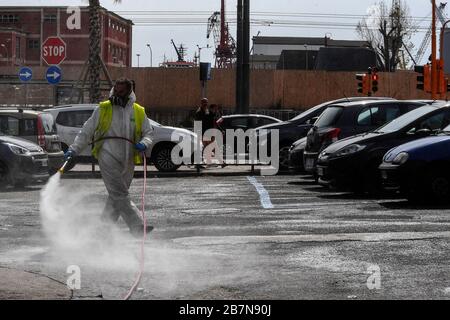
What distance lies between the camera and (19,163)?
18797 mm

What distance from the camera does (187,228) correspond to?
1189 cm

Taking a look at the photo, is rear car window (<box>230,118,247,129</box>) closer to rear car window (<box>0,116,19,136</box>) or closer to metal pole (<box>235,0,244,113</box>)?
metal pole (<box>235,0,244,113</box>)

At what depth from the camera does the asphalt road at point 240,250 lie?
25.7 feet

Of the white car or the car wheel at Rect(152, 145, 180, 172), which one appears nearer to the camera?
the white car

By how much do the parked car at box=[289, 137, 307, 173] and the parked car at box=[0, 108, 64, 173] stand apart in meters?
4.99

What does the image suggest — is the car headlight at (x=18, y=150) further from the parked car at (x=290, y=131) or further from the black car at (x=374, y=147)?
the black car at (x=374, y=147)

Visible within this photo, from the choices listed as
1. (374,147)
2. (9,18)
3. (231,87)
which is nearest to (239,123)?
(374,147)

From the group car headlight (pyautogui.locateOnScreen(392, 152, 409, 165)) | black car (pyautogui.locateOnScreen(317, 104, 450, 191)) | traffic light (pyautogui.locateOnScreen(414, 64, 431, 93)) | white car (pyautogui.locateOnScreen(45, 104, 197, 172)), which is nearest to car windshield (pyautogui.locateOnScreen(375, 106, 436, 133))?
black car (pyautogui.locateOnScreen(317, 104, 450, 191))

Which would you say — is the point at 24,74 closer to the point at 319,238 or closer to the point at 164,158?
the point at 164,158

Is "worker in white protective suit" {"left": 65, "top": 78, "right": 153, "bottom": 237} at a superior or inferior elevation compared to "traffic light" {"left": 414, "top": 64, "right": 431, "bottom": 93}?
inferior

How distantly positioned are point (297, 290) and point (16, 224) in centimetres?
571

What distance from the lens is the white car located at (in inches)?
902

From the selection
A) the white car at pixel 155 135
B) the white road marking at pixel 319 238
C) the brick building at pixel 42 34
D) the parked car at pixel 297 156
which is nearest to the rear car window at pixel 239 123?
the white car at pixel 155 135

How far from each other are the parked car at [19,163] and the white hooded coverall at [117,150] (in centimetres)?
851
